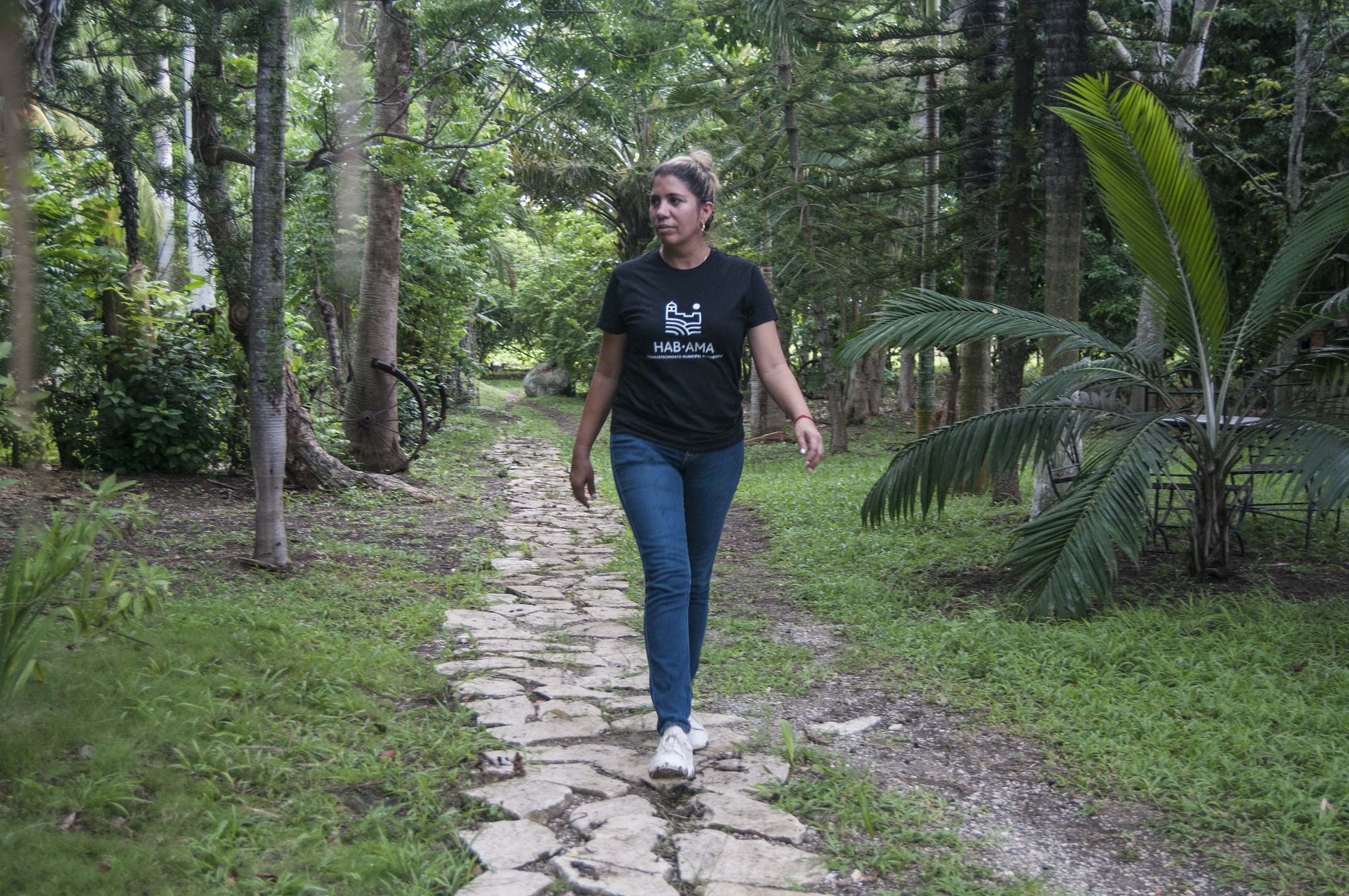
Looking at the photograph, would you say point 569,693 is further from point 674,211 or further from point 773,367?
point 674,211

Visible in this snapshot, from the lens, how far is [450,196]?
15625 mm

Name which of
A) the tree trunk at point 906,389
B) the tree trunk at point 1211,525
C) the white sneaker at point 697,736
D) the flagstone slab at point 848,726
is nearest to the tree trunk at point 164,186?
the white sneaker at point 697,736

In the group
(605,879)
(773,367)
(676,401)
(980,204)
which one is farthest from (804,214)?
(605,879)

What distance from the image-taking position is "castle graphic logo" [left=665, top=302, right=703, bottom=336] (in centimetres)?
331

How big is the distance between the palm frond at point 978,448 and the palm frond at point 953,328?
406 millimetres

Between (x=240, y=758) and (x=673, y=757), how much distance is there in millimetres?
1358

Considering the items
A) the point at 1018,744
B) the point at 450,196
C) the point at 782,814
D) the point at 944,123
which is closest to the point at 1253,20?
the point at 944,123

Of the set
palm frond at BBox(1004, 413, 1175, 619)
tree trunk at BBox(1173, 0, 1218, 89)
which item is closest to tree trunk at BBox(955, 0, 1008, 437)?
palm frond at BBox(1004, 413, 1175, 619)

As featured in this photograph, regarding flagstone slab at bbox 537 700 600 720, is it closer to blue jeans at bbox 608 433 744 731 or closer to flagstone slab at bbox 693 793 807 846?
blue jeans at bbox 608 433 744 731

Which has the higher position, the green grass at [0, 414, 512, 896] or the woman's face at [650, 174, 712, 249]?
the woman's face at [650, 174, 712, 249]

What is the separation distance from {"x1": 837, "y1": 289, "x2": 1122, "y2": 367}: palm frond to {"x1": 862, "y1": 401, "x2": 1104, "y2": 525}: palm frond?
41 centimetres

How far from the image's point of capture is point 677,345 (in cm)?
331

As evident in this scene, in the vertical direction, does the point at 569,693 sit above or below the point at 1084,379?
below

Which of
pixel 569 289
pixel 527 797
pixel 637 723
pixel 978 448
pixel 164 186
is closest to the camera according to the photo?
pixel 527 797
